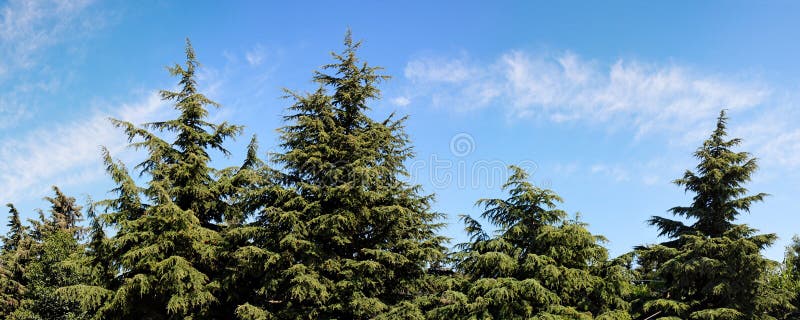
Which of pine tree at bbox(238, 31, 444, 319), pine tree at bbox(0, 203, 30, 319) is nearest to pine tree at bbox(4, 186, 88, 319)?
pine tree at bbox(0, 203, 30, 319)

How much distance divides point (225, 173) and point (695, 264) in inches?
642

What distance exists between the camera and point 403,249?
18547 millimetres

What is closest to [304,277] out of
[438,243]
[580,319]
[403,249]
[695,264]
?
[403,249]

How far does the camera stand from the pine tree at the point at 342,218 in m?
17.3

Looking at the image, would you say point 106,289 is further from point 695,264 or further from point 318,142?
point 695,264

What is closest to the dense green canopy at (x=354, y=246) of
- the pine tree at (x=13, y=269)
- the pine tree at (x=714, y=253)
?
the pine tree at (x=714, y=253)

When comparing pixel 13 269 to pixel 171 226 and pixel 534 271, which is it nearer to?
pixel 171 226

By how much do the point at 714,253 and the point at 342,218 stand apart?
1203 cm

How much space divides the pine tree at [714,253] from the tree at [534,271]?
6.63 ft

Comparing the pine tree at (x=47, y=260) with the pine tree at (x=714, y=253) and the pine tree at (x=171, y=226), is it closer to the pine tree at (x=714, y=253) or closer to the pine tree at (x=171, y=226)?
the pine tree at (x=171, y=226)

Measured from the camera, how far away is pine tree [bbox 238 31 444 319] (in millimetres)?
17344

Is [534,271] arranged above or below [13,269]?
below

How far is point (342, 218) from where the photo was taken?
57.1 feet

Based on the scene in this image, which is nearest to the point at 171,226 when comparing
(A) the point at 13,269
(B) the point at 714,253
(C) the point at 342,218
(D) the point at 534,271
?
(C) the point at 342,218
